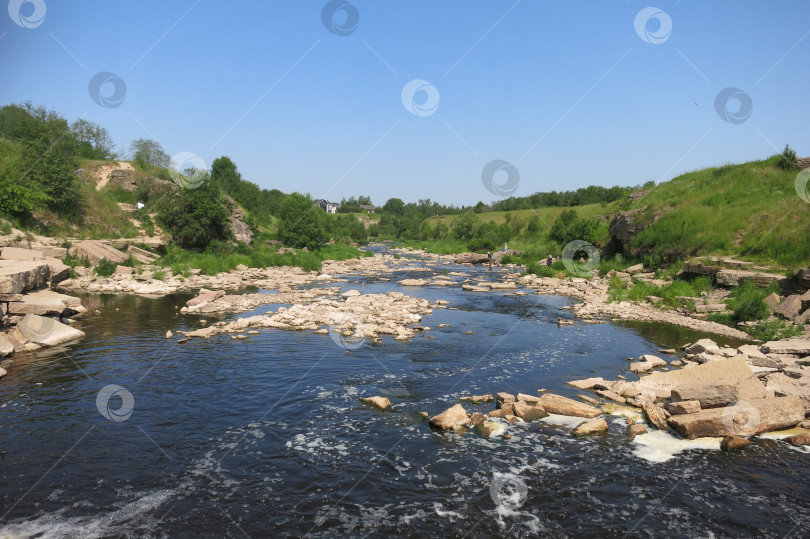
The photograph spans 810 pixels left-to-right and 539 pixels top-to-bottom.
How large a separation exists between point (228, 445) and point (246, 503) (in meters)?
2.10

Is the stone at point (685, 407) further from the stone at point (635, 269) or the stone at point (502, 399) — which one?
the stone at point (635, 269)

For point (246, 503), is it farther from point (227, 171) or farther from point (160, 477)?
point (227, 171)

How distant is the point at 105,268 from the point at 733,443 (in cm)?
3517

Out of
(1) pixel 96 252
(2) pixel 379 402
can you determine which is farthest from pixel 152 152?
(2) pixel 379 402

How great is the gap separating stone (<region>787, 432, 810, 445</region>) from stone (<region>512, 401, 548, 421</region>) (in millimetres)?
4882

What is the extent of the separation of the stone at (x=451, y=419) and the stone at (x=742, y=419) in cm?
454

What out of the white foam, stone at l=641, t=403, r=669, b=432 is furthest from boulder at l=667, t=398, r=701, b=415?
the white foam

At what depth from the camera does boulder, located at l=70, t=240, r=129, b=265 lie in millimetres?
31266

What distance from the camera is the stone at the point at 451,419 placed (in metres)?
9.66

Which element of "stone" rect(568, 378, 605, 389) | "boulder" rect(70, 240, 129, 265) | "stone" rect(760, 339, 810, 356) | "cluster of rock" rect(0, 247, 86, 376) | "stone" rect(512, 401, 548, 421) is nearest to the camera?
"stone" rect(512, 401, 548, 421)

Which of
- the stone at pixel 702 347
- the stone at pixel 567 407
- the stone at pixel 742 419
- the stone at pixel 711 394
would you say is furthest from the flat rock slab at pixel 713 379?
the stone at pixel 702 347

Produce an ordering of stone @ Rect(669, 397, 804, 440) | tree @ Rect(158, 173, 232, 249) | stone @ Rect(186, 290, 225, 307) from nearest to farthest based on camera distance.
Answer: stone @ Rect(669, 397, 804, 440) < stone @ Rect(186, 290, 225, 307) < tree @ Rect(158, 173, 232, 249)

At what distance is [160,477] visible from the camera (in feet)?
24.9

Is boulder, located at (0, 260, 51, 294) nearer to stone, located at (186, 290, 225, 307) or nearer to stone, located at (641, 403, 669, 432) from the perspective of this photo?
stone, located at (186, 290, 225, 307)
